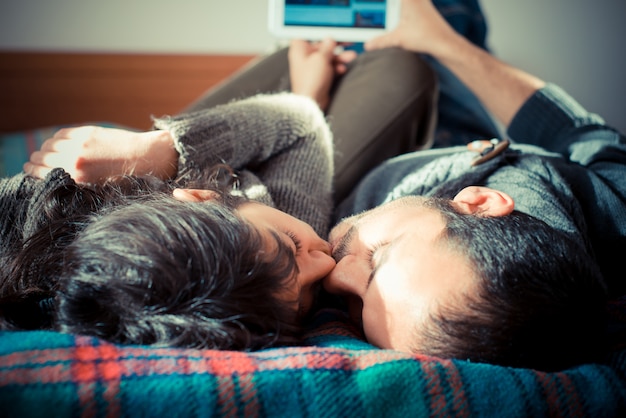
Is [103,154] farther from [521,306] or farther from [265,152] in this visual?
[521,306]

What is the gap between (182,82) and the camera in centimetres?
172

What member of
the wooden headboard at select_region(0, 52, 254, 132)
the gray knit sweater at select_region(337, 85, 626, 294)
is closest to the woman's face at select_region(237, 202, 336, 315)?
the gray knit sweater at select_region(337, 85, 626, 294)

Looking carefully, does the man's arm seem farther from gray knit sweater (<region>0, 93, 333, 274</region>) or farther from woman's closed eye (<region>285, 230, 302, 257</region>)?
woman's closed eye (<region>285, 230, 302, 257</region>)

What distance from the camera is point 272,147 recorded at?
88cm

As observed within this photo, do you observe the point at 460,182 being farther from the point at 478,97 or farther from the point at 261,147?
the point at 478,97

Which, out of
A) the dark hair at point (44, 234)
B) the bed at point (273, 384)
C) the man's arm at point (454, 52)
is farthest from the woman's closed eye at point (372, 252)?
the man's arm at point (454, 52)

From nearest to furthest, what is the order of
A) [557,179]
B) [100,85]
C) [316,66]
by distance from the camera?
[557,179] → [316,66] → [100,85]

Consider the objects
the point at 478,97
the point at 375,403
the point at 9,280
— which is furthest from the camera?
the point at 478,97

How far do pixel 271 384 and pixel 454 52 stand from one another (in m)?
0.94

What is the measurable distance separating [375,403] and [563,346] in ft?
0.78

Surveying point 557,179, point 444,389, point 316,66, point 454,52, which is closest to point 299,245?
point 444,389

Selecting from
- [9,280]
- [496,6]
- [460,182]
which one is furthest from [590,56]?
[9,280]

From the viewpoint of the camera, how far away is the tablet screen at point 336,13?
1210 millimetres

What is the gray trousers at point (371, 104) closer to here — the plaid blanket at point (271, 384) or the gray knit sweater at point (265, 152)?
the gray knit sweater at point (265, 152)
